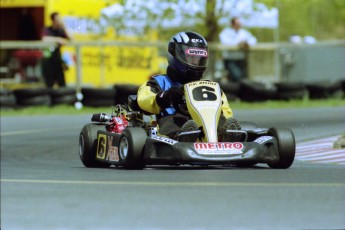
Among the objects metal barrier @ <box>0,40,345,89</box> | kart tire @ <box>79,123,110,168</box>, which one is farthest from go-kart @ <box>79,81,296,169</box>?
metal barrier @ <box>0,40,345,89</box>

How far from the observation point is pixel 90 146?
1028 centimetres

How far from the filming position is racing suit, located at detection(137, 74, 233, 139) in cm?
950

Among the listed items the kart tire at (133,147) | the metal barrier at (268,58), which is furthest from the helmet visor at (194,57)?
the metal barrier at (268,58)

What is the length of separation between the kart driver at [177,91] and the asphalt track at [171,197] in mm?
365

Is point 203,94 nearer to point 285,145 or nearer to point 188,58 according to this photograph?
point 188,58

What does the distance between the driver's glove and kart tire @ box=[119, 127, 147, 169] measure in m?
0.34

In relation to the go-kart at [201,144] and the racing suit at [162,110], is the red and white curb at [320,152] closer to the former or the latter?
the go-kart at [201,144]

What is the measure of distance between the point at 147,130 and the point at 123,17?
51.4 ft

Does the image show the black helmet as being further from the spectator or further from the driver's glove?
the spectator

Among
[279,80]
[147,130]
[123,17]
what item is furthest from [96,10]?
[147,130]

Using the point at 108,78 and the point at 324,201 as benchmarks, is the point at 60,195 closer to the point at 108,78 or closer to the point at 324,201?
the point at 324,201

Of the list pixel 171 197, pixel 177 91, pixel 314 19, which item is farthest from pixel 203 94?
pixel 314 19

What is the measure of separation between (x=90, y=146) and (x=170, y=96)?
3.94 ft

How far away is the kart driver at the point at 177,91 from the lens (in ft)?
31.0
